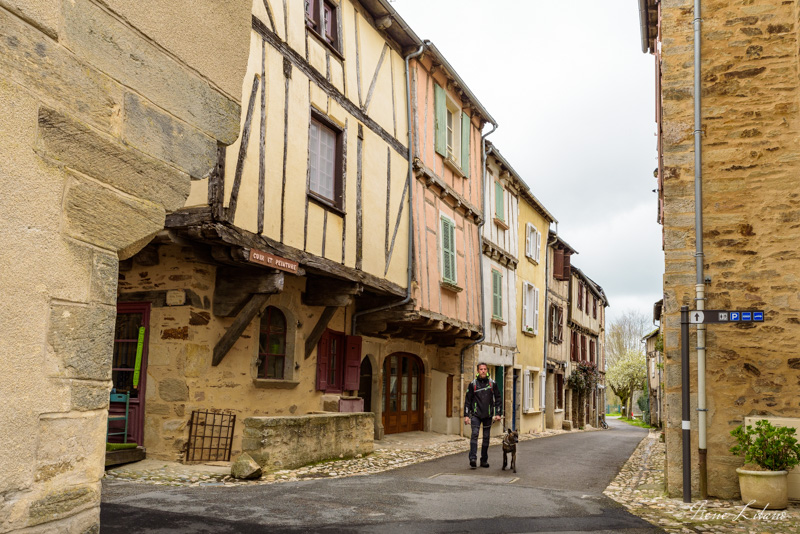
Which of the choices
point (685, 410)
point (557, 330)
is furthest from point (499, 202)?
point (685, 410)

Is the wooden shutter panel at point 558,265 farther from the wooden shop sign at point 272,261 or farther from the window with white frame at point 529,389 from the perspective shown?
the wooden shop sign at point 272,261

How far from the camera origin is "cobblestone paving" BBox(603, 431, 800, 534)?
5641mm

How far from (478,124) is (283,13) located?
314 inches

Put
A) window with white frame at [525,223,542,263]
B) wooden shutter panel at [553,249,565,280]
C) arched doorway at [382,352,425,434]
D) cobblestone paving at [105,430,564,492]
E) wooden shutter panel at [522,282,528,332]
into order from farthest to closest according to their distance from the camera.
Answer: wooden shutter panel at [553,249,565,280]
window with white frame at [525,223,542,263]
wooden shutter panel at [522,282,528,332]
arched doorway at [382,352,425,434]
cobblestone paving at [105,430,564,492]

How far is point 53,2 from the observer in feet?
7.36

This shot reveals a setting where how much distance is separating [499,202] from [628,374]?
3170 cm

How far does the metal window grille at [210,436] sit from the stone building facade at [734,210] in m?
5.12

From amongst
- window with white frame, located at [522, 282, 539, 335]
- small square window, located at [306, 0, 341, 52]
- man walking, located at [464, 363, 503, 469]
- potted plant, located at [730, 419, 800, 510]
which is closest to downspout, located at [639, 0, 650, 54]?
small square window, located at [306, 0, 341, 52]

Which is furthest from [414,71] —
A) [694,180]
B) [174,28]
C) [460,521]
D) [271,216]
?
[174,28]

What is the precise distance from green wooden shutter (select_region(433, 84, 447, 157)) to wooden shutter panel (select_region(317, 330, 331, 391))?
14.9 feet

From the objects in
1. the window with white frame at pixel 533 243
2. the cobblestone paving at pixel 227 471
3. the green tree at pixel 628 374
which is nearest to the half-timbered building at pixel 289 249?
the cobblestone paving at pixel 227 471

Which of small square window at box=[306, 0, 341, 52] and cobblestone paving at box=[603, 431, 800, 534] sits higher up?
small square window at box=[306, 0, 341, 52]

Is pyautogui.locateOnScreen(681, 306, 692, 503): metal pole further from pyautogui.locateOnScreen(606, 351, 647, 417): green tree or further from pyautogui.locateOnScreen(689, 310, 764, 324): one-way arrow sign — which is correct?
pyautogui.locateOnScreen(606, 351, 647, 417): green tree

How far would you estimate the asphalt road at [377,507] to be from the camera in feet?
16.9
